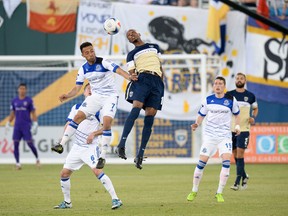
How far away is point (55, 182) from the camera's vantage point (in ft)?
73.6

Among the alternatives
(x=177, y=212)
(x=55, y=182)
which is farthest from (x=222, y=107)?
(x=55, y=182)

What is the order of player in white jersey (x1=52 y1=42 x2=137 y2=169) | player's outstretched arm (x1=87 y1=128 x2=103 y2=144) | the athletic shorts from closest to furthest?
player's outstretched arm (x1=87 y1=128 x2=103 y2=144), player in white jersey (x1=52 y1=42 x2=137 y2=169), the athletic shorts

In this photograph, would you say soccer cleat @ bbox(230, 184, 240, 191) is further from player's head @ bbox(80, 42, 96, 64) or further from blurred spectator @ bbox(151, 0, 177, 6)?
blurred spectator @ bbox(151, 0, 177, 6)

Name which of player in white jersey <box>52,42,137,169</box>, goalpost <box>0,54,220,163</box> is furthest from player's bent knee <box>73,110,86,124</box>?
goalpost <box>0,54,220,163</box>

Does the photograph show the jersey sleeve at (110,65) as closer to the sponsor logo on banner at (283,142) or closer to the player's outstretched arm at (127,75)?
the player's outstretched arm at (127,75)

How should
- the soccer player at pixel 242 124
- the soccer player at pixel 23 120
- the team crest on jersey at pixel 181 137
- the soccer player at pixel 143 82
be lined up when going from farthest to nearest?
the team crest on jersey at pixel 181 137 → the soccer player at pixel 23 120 → the soccer player at pixel 242 124 → the soccer player at pixel 143 82

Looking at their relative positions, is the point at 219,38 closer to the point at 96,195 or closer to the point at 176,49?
the point at 176,49

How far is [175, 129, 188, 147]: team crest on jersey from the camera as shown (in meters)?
30.3

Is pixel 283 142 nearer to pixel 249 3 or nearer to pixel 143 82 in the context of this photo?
pixel 249 3

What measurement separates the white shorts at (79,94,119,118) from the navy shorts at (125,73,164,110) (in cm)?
40

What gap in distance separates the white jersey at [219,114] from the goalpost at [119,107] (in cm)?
1245

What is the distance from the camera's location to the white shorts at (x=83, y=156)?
A: 15516mm

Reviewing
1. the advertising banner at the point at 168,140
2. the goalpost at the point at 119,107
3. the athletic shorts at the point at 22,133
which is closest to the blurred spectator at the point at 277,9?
the goalpost at the point at 119,107

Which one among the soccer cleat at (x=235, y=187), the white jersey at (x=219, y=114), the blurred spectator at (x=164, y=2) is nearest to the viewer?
the white jersey at (x=219, y=114)
